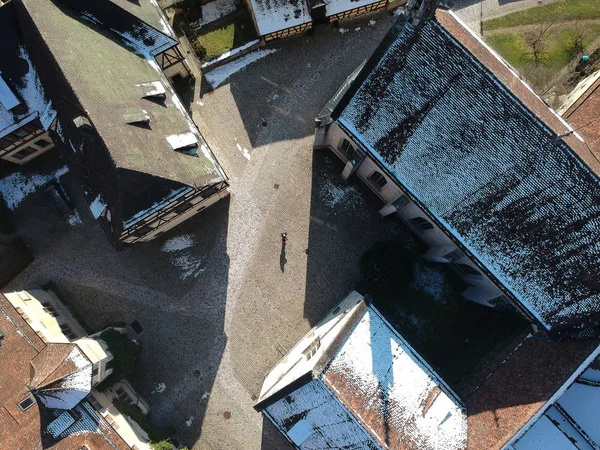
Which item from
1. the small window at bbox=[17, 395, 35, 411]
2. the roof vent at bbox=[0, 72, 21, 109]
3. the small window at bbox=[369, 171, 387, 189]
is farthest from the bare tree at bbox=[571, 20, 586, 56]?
the small window at bbox=[17, 395, 35, 411]

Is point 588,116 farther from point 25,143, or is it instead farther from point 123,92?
point 25,143

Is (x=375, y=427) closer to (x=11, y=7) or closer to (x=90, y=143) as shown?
(x=90, y=143)

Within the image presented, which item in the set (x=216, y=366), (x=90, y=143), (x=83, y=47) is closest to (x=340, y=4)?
(x=83, y=47)

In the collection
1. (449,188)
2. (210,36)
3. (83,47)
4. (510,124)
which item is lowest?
(449,188)

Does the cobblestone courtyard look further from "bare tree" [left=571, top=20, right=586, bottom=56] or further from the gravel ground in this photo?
"bare tree" [left=571, top=20, right=586, bottom=56]

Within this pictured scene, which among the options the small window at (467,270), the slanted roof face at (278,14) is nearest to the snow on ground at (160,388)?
the small window at (467,270)

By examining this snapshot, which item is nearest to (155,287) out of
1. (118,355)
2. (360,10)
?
(118,355)
